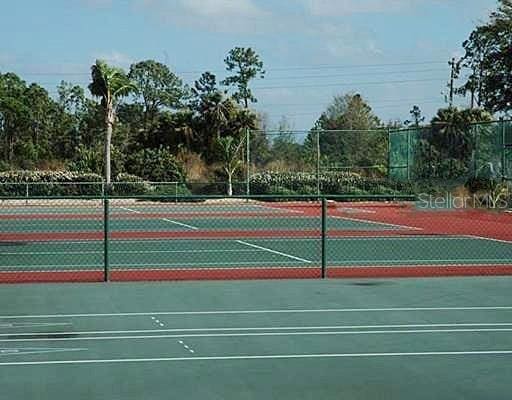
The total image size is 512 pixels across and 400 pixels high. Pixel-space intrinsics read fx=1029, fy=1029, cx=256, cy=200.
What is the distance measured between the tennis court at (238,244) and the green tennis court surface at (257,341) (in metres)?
2.47

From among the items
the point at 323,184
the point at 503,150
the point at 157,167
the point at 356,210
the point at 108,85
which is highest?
the point at 108,85

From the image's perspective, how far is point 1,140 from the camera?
72125 mm

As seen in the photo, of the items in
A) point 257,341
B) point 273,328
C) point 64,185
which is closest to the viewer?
point 257,341

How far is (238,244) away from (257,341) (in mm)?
14358

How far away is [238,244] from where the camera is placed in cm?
2578

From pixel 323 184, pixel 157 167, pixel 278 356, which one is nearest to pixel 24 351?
pixel 278 356

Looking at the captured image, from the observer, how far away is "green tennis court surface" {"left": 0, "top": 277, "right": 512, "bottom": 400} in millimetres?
9133

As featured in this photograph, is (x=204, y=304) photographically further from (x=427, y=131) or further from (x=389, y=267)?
(x=427, y=131)

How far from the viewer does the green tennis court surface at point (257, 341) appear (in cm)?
913

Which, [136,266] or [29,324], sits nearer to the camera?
[29,324]

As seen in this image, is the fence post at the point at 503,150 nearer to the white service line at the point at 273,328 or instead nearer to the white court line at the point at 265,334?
the white service line at the point at 273,328

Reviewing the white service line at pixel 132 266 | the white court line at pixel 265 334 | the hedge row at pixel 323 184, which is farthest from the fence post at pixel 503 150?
the white court line at pixel 265 334

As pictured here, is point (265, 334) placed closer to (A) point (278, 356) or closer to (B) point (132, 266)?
(A) point (278, 356)

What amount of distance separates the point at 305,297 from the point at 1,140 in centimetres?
6008
